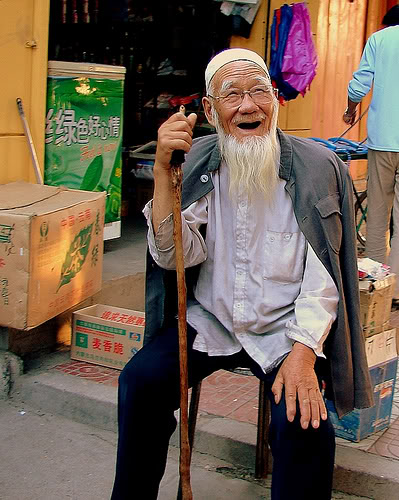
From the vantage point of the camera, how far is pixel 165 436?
8.83 feet

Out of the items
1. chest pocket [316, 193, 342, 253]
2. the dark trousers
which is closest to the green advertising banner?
the dark trousers

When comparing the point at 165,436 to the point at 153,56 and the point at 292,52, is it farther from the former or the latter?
the point at 153,56

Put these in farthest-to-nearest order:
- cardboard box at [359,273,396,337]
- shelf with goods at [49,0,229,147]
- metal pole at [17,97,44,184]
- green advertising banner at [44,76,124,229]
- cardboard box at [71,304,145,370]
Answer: shelf with goods at [49,0,229,147], green advertising banner at [44,76,124,229], metal pole at [17,97,44,184], cardboard box at [71,304,145,370], cardboard box at [359,273,396,337]

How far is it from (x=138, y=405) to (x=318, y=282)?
0.71m

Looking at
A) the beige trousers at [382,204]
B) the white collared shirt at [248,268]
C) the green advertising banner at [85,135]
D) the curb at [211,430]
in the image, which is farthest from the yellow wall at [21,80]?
the beige trousers at [382,204]

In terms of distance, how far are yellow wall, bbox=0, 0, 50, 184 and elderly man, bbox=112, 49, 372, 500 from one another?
2.04 metres

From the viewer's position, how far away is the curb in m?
3.28

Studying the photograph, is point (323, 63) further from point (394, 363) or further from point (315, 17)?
point (394, 363)

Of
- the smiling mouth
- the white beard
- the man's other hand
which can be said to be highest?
the smiling mouth

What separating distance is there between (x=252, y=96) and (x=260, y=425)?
131 centimetres

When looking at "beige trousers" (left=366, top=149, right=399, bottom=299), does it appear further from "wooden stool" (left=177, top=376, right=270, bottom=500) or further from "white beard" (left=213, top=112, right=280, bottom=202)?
"white beard" (left=213, top=112, right=280, bottom=202)

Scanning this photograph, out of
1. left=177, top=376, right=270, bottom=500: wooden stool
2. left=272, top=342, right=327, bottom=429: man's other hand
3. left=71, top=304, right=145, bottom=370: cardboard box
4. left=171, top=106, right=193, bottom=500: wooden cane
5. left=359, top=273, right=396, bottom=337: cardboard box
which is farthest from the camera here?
left=71, top=304, right=145, bottom=370: cardboard box

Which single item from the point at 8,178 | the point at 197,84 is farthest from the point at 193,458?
the point at 197,84

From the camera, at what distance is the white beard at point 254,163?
9.07ft
